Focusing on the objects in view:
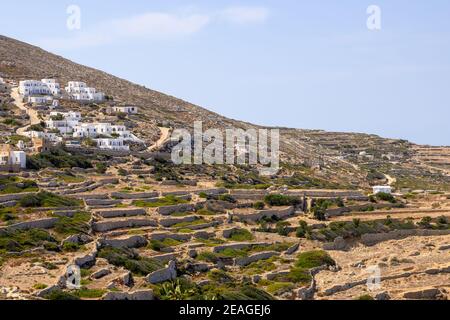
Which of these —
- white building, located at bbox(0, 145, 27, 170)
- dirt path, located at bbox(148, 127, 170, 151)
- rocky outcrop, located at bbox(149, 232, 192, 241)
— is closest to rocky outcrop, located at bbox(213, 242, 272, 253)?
rocky outcrop, located at bbox(149, 232, 192, 241)

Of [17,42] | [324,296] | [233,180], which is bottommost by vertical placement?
[324,296]

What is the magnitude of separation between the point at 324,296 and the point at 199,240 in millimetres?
7898

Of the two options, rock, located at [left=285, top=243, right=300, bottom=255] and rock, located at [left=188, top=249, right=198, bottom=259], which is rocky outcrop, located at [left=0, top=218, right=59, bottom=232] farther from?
rock, located at [left=285, top=243, right=300, bottom=255]

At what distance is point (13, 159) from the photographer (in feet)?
165

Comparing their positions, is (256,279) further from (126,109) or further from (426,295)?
Result: (126,109)

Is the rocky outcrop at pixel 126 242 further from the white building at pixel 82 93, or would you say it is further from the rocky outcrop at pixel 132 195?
the white building at pixel 82 93

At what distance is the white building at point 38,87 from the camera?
77062 mm

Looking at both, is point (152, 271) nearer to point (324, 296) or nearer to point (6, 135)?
point (324, 296)

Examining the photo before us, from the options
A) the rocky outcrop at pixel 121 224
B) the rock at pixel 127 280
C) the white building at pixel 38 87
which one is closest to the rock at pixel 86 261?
the rock at pixel 127 280

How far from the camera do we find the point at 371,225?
165ft

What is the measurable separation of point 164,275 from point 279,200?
775 inches

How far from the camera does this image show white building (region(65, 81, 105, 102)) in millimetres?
79438
